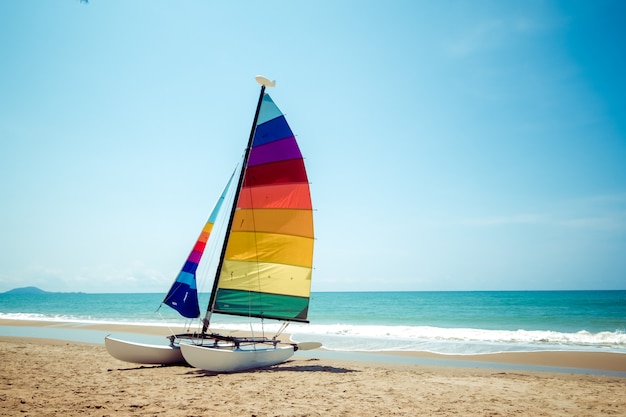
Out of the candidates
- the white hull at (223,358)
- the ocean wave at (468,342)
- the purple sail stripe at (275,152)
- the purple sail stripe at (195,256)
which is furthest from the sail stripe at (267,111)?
the ocean wave at (468,342)

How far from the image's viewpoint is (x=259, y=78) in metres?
11.7

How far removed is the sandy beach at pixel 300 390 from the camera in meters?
6.71

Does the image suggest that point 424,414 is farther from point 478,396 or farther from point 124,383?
point 124,383

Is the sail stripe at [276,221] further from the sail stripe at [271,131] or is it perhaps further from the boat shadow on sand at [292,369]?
the boat shadow on sand at [292,369]

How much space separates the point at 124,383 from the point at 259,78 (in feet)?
28.4

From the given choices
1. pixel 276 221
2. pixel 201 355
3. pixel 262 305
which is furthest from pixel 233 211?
pixel 201 355

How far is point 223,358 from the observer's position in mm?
9875

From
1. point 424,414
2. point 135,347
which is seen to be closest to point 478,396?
point 424,414

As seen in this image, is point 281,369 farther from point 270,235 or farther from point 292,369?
point 270,235

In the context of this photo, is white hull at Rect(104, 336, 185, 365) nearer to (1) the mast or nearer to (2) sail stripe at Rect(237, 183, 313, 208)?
(1) the mast

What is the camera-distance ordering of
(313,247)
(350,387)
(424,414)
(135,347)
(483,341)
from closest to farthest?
(424,414) → (350,387) → (135,347) → (313,247) → (483,341)

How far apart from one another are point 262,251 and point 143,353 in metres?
4.14

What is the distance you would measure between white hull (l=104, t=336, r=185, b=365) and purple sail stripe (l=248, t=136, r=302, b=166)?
5.57 meters

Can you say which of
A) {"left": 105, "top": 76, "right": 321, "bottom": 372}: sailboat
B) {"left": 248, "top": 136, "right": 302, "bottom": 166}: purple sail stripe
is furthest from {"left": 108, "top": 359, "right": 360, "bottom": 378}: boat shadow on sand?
{"left": 248, "top": 136, "right": 302, "bottom": 166}: purple sail stripe
